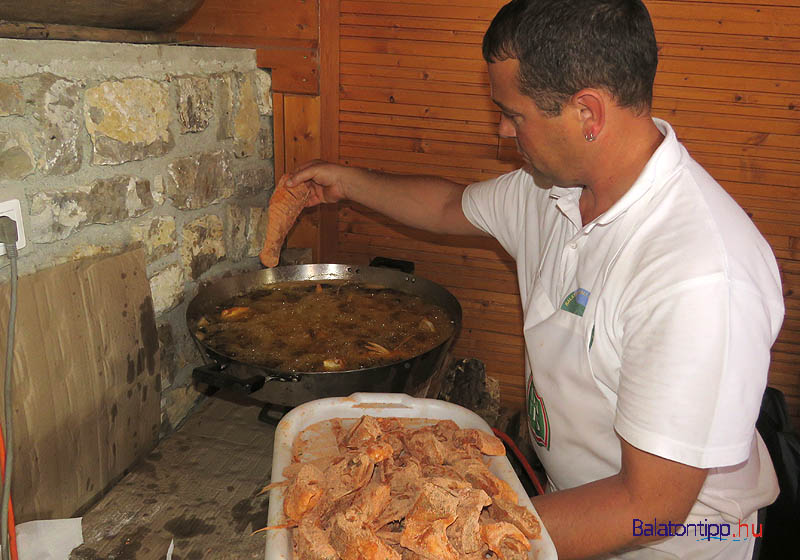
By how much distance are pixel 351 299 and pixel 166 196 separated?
2.25 feet

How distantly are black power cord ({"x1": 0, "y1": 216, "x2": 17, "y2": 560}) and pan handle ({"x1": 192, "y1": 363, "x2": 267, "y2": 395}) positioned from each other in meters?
0.44

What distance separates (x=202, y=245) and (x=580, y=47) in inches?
57.9

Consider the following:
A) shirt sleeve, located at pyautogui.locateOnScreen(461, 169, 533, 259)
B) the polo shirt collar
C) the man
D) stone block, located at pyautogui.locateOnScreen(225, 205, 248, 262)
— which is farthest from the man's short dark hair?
stone block, located at pyautogui.locateOnScreen(225, 205, 248, 262)

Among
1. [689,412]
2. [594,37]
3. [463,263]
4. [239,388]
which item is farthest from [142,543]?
[463,263]

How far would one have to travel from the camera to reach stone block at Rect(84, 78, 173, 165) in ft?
5.57

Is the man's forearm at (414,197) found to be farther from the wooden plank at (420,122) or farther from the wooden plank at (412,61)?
the wooden plank at (412,61)

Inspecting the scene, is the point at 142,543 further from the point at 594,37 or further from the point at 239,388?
the point at 594,37

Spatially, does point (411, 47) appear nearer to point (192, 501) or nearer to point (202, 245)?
point (202, 245)

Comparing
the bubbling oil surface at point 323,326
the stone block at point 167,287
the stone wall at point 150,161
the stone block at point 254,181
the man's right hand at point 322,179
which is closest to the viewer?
the stone wall at point 150,161

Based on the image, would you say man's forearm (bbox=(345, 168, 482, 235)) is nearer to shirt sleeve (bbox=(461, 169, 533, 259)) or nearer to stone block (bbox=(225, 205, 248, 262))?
shirt sleeve (bbox=(461, 169, 533, 259))

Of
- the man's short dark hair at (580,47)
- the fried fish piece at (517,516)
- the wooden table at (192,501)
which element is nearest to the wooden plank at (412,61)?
the man's short dark hair at (580,47)

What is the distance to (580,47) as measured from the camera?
1.25 m

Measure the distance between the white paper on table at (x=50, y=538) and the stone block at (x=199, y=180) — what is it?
38.9 inches

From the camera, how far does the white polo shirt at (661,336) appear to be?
3.78ft
